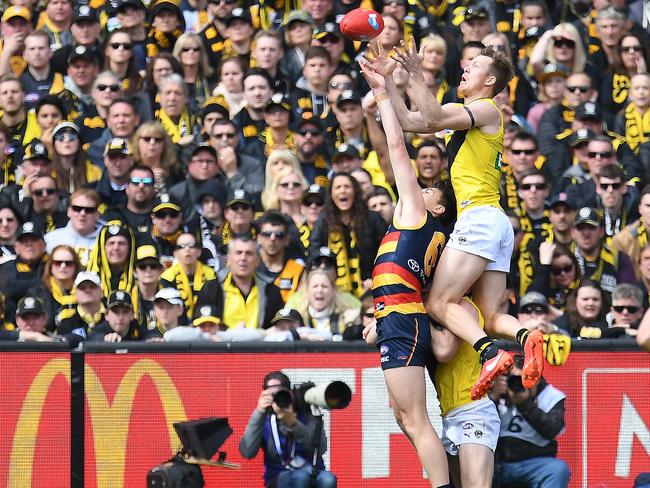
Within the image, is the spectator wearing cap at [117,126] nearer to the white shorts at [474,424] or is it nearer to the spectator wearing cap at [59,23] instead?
the spectator wearing cap at [59,23]

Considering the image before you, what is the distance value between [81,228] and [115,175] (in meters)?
0.81

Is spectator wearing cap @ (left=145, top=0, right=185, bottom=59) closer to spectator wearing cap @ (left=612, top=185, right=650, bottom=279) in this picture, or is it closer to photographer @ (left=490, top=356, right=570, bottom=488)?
spectator wearing cap @ (left=612, top=185, right=650, bottom=279)

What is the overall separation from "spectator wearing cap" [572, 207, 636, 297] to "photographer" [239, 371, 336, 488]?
3.56 metres

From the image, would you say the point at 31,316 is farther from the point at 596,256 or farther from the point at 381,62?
the point at 596,256

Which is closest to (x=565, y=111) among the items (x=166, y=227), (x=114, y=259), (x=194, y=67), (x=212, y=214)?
(x=212, y=214)

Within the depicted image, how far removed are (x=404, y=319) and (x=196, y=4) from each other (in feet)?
25.8

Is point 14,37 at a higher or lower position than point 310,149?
higher

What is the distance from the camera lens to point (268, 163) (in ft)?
46.2

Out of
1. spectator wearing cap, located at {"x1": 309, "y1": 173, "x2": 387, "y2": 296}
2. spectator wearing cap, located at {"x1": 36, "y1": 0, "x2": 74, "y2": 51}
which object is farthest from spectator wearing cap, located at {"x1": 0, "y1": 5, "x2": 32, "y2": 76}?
spectator wearing cap, located at {"x1": 309, "y1": 173, "x2": 387, "y2": 296}

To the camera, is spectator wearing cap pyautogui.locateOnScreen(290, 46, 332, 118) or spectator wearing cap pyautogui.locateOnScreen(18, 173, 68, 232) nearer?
spectator wearing cap pyautogui.locateOnScreen(18, 173, 68, 232)

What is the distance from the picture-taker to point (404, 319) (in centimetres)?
935

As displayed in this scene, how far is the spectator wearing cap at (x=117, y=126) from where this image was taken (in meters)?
14.7

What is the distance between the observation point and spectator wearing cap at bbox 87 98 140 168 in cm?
1466

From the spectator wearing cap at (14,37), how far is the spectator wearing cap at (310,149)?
320cm
